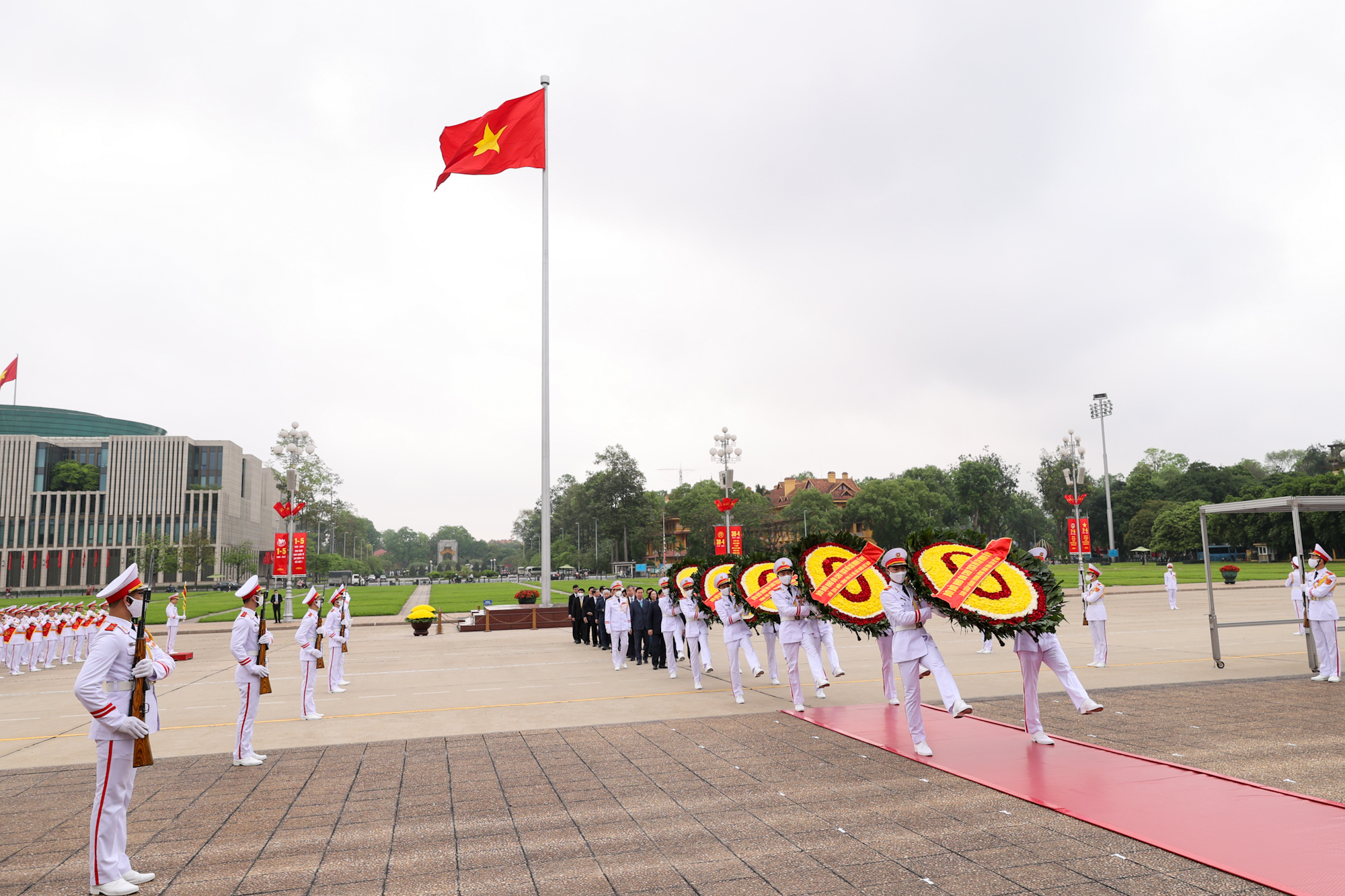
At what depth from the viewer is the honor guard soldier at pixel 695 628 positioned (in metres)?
15.0

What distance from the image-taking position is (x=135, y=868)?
6.12 metres

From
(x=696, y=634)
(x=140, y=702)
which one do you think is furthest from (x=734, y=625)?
(x=140, y=702)

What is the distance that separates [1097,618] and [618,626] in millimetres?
10550

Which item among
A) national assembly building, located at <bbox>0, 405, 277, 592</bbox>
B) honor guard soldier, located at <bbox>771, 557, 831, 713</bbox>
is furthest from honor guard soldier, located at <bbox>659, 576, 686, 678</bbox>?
national assembly building, located at <bbox>0, 405, 277, 592</bbox>

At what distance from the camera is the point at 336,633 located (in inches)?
610

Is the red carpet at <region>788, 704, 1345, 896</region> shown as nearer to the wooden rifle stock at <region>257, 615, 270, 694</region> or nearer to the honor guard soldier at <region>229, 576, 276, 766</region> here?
the wooden rifle stock at <region>257, 615, 270, 694</region>

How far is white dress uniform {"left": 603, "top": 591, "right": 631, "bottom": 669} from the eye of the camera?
1894 centimetres

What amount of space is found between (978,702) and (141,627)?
36.8 feet

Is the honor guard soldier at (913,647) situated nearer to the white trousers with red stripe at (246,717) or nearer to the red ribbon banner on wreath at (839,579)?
the red ribbon banner on wreath at (839,579)

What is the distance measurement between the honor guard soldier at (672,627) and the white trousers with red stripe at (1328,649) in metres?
11.5

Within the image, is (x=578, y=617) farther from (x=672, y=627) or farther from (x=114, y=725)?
(x=114, y=725)

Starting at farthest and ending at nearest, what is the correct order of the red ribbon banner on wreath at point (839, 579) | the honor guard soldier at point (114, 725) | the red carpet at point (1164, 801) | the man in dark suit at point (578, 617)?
the man in dark suit at point (578, 617), the red ribbon banner on wreath at point (839, 579), the honor guard soldier at point (114, 725), the red carpet at point (1164, 801)

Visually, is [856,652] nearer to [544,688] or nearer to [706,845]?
[544,688]

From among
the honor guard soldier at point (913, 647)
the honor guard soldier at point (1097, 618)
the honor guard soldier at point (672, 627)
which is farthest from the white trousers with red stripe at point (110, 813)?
the honor guard soldier at point (1097, 618)
